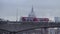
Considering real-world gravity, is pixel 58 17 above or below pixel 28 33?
above

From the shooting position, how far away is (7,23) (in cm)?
4616

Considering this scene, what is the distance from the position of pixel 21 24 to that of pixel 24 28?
4.53 ft

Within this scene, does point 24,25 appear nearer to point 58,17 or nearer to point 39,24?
point 39,24

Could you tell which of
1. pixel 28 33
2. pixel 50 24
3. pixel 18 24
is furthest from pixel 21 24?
pixel 28 33

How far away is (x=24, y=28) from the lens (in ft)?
155

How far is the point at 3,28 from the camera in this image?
153 ft

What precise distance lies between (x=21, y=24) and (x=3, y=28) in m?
4.36

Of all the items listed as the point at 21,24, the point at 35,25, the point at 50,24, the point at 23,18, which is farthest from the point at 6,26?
the point at 23,18

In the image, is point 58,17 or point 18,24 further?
point 58,17

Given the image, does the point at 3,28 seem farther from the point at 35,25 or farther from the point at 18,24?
the point at 35,25

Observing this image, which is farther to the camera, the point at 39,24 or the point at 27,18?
the point at 27,18

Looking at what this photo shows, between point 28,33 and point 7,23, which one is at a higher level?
point 7,23

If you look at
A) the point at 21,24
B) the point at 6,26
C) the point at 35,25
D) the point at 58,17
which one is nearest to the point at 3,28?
the point at 6,26

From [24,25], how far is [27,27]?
2.86 feet
